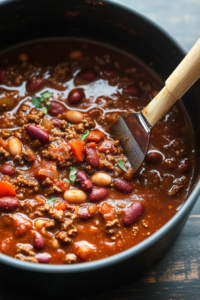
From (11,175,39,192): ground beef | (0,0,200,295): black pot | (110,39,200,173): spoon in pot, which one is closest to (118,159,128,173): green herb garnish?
(110,39,200,173): spoon in pot

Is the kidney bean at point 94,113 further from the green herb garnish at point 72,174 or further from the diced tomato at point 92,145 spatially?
the green herb garnish at point 72,174

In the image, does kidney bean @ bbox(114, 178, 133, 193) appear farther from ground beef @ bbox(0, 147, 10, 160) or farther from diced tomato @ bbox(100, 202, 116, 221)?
ground beef @ bbox(0, 147, 10, 160)

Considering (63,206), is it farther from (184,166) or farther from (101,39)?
(101,39)

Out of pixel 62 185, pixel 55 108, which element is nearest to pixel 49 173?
pixel 62 185

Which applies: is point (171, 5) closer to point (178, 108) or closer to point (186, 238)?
point (178, 108)

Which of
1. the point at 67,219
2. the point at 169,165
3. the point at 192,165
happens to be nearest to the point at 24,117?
the point at 67,219
